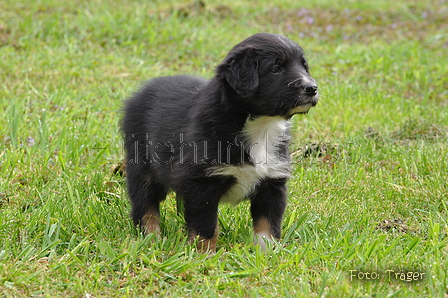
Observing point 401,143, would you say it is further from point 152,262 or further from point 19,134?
point 19,134

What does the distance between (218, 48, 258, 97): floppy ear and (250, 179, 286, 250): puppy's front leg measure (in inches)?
23.8

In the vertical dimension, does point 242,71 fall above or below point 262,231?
above

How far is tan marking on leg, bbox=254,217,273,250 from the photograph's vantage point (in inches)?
137

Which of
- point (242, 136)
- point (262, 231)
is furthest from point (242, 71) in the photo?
point (262, 231)

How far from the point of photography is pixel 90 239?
3.53 metres

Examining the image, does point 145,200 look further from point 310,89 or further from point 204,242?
point 310,89

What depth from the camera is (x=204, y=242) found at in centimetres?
341

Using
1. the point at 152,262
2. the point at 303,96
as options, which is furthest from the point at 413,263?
the point at 152,262

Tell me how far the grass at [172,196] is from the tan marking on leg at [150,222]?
0.09m

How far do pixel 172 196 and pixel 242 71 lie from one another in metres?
1.36

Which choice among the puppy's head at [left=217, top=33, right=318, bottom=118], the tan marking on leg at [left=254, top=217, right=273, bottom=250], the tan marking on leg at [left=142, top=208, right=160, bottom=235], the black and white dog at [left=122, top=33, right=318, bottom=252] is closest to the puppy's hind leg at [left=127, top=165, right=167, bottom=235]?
the tan marking on leg at [left=142, top=208, right=160, bottom=235]

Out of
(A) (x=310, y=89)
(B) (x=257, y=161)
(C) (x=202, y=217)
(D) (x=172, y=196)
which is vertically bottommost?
(D) (x=172, y=196)

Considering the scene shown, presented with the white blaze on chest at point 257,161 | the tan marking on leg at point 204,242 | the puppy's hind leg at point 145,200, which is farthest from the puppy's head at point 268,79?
the puppy's hind leg at point 145,200

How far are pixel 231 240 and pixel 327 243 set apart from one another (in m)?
0.63
